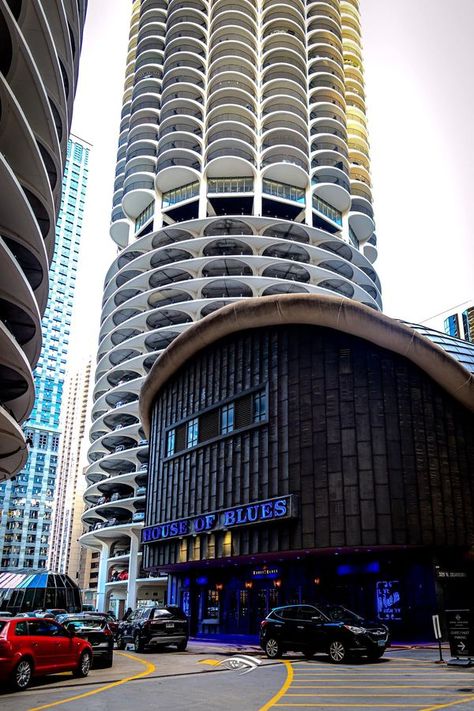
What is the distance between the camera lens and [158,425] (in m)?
41.3

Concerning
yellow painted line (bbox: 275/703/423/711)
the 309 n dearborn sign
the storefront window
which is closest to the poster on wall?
the 309 n dearborn sign

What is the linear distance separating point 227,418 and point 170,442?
675cm

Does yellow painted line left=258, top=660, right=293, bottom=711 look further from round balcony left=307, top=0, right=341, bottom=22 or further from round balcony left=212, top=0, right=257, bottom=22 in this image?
round balcony left=307, top=0, right=341, bottom=22

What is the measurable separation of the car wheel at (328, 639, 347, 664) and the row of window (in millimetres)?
13645

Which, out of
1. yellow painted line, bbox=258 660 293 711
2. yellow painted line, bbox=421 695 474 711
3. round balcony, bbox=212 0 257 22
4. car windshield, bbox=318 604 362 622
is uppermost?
round balcony, bbox=212 0 257 22

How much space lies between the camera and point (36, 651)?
14539 millimetres

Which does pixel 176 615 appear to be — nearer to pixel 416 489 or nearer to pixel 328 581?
pixel 328 581

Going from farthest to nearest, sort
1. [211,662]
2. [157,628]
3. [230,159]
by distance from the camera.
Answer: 1. [230,159]
2. [157,628]
3. [211,662]

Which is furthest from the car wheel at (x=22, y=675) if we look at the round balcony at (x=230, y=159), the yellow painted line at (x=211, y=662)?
the round balcony at (x=230, y=159)

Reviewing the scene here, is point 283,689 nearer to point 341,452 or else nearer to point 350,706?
point 350,706

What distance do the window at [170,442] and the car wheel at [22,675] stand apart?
24294 millimetres

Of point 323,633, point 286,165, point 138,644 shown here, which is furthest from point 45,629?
point 286,165

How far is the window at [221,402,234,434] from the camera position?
3319 cm

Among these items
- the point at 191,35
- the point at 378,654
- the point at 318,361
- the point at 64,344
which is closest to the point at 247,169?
the point at 191,35
